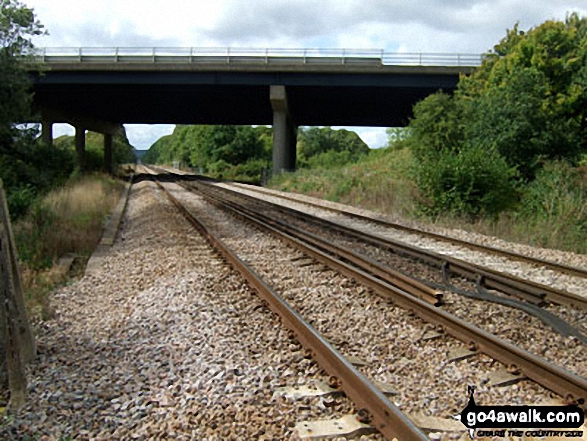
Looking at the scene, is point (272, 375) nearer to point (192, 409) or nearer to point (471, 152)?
point (192, 409)

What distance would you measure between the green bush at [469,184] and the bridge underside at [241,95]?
20.9 m

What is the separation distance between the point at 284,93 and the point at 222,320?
3480 cm

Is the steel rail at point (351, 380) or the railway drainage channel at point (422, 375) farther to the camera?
the railway drainage channel at point (422, 375)

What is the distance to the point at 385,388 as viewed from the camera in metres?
4.47

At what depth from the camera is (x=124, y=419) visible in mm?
4070

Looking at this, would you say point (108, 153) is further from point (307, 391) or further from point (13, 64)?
point (307, 391)

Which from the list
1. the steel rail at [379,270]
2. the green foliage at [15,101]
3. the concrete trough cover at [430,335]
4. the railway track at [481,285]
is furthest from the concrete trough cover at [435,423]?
the green foliage at [15,101]

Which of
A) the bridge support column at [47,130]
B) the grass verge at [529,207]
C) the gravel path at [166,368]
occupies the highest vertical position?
the bridge support column at [47,130]

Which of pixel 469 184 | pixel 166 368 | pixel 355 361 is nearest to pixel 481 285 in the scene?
pixel 355 361

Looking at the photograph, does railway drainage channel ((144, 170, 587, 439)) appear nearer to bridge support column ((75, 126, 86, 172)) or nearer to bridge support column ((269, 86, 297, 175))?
bridge support column ((269, 86, 297, 175))

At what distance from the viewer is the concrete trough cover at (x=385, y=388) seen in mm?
4371

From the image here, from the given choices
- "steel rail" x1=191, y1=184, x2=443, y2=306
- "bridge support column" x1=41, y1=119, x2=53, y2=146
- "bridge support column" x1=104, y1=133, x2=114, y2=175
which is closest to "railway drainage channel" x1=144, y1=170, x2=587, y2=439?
"steel rail" x1=191, y1=184, x2=443, y2=306

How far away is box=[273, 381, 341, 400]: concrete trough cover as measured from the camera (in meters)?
4.38

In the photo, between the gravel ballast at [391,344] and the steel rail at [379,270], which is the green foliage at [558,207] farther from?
the gravel ballast at [391,344]
